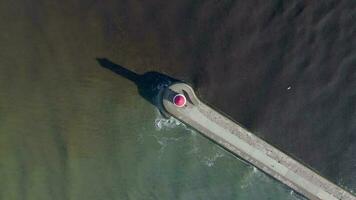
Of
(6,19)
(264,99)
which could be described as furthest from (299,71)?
(6,19)

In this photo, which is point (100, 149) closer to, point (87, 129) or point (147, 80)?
point (87, 129)

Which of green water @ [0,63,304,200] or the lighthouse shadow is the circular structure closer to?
the lighthouse shadow

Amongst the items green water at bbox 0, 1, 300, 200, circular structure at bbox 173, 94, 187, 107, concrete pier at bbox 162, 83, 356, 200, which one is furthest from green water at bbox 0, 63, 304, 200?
circular structure at bbox 173, 94, 187, 107

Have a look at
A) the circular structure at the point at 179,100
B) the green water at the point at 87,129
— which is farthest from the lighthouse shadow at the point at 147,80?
the circular structure at the point at 179,100

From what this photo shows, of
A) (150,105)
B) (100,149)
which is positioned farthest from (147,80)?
(100,149)

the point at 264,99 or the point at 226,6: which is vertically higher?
the point at 226,6

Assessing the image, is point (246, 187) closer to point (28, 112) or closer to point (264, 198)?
point (264, 198)
